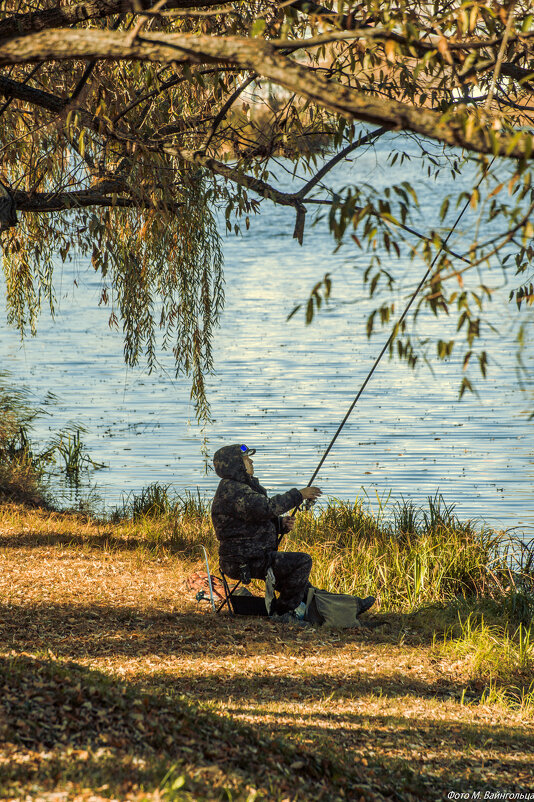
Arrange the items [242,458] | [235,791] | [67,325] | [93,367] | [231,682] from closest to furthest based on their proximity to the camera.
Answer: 1. [235,791]
2. [231,682]
3. [242,458]
4. [93,367]
5. [67,325]

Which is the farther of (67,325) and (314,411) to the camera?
(67,325)

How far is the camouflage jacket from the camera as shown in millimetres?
6680

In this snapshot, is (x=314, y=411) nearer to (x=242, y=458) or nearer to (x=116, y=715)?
(x=242, y=458)

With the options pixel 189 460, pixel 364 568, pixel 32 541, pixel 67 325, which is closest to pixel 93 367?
pixel 67 325

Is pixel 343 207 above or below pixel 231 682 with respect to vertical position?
above

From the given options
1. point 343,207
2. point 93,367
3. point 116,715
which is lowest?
point 93,367

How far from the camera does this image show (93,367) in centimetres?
2014

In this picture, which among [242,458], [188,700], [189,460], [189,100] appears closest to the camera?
[188,700]

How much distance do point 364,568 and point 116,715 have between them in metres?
4.38

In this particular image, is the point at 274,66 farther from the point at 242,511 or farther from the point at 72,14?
the point at 242,511

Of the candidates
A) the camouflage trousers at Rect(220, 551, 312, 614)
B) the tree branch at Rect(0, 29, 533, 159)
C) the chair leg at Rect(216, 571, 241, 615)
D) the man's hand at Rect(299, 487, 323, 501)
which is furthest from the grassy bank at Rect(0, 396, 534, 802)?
the tree branch at Rect(0, 29, 533, 159)

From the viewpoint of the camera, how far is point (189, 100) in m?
7.91

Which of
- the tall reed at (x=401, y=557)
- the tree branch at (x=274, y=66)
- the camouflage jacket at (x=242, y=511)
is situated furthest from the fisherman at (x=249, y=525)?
the tree branch at (x=274, y=66)

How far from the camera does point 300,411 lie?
627 inches
